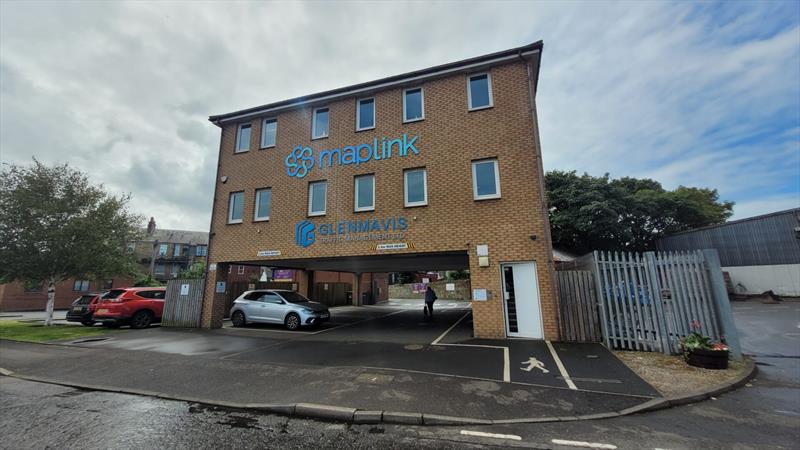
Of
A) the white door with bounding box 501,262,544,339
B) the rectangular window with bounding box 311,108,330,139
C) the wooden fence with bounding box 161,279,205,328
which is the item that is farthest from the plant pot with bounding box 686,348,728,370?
the wooden fence with bounding box 161,279,205,328

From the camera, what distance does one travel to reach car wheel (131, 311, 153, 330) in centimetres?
1476

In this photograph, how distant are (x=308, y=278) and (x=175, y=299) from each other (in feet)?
32.4

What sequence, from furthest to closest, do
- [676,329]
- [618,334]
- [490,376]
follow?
[618,334], [676,329], [490,376]

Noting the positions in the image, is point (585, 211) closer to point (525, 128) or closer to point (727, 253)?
point (727, 253)

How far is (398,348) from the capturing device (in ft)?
30.1

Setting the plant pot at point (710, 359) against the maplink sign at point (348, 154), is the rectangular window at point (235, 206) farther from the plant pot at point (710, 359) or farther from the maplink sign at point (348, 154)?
the plant pot at point (710, 359)

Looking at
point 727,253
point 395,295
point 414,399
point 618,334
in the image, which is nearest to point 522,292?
point 618,334

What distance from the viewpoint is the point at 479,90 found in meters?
12.1

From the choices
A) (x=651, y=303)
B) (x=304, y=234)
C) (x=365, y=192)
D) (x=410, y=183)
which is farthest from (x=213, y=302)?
(x=651, y=303)

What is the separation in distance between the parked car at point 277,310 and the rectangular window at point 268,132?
6.71 metres

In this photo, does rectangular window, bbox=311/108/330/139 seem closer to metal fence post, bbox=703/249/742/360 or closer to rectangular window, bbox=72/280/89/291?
metal fence post, bbox=703/249/742/360

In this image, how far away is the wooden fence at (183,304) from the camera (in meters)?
14.3

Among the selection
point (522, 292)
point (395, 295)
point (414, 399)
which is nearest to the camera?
point (414, 399)

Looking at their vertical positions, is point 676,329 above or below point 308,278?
below
